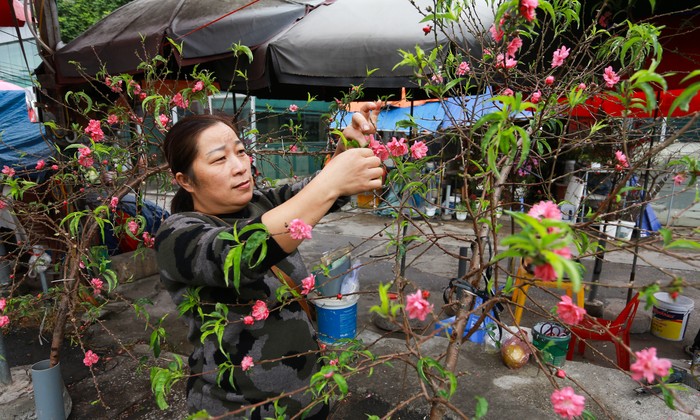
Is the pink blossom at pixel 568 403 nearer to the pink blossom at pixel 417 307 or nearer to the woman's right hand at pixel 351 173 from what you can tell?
the pink blossom at pixel 417 307

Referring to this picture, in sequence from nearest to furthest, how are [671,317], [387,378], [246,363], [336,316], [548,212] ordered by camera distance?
[548,212] → [246,363] → [387,378] → [336,316] → [671,317]

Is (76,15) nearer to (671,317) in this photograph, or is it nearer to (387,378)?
(387,378)

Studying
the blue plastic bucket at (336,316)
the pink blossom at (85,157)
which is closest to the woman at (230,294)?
the pink blossom at (85,157)

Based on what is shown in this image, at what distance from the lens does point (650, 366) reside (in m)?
0.70

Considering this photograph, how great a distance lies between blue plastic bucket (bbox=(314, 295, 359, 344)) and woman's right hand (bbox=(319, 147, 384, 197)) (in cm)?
226

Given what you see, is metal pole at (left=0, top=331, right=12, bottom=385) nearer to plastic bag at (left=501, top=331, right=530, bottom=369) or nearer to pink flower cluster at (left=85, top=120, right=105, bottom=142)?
pink flower cluster at (left=85, top=120, right=105, bottom=142)

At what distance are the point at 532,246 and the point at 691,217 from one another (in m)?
10.4

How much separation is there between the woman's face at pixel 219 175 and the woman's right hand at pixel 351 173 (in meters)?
0.44

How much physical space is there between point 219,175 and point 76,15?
49.0 feet

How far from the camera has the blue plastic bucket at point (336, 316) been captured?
3.19 metres

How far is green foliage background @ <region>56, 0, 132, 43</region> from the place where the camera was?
12203mm

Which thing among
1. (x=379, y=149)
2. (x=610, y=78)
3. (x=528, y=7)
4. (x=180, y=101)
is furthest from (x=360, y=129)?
(x=180, y=101)

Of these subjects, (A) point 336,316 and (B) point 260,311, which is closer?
(B) point 260,311

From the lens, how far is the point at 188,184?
140 centimetres
